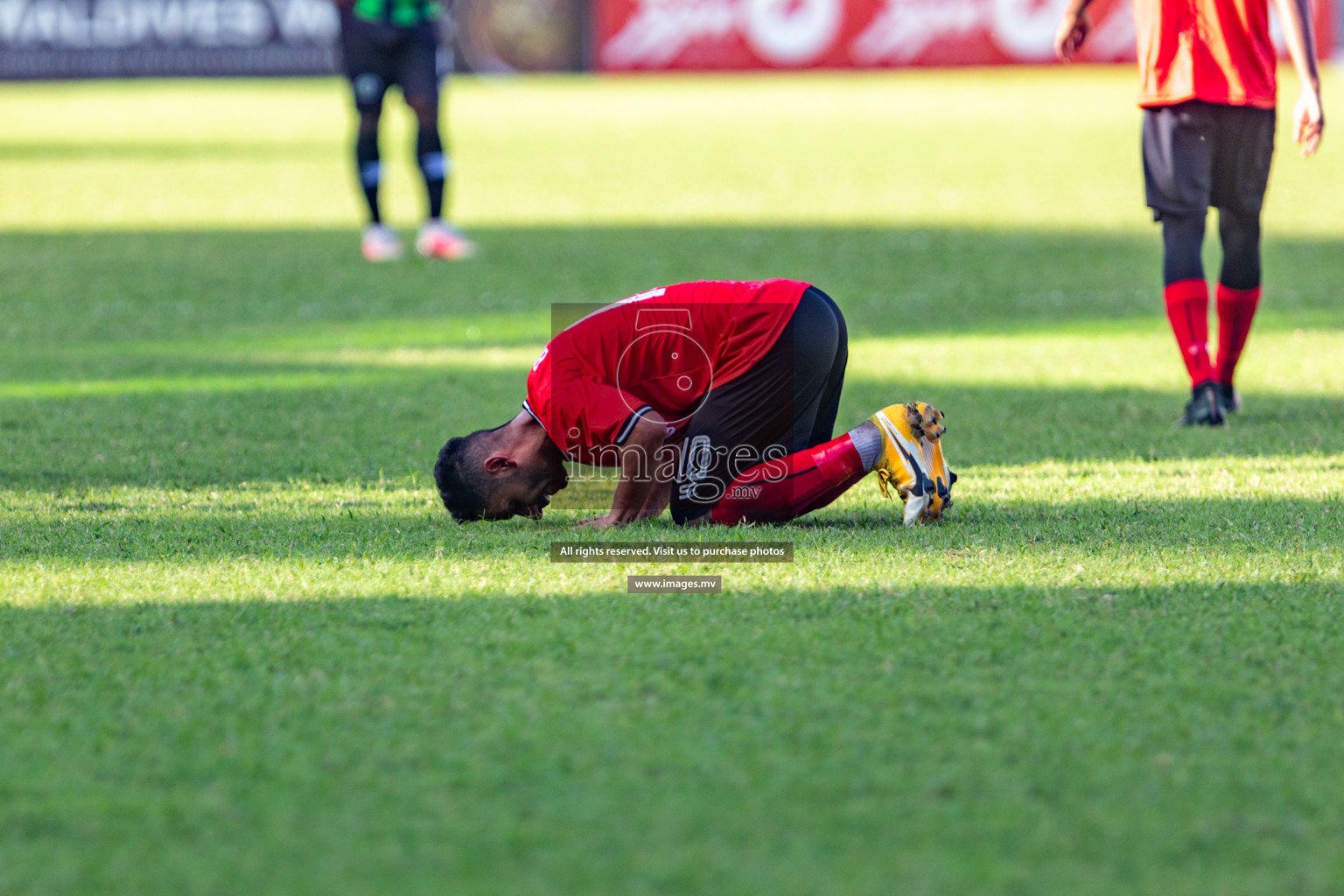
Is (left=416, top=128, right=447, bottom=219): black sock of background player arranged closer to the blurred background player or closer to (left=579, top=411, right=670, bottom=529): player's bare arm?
the blurred background player

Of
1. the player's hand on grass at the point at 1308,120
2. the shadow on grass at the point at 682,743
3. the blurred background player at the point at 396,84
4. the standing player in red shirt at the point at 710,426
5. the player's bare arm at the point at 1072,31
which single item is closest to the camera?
the shadow on grass at the point at 682,743

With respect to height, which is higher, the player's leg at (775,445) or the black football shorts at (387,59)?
the black football shorts at (387,59)

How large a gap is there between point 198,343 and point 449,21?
708 inches

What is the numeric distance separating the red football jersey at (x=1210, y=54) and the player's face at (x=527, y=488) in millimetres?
2285

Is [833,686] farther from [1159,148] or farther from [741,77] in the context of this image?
[741,77]

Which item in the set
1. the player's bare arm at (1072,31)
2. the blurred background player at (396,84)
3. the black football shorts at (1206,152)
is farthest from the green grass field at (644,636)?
the blurred background player at (396,84)

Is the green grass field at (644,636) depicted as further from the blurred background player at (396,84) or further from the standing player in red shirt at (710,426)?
the blurred background player at (396,84)

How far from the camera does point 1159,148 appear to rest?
4.77 meters

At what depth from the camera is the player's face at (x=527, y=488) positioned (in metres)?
3.52

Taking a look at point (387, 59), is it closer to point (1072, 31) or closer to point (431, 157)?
point (431, 157)

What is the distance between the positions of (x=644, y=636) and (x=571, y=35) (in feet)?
73.5

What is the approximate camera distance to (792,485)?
11.4 ft

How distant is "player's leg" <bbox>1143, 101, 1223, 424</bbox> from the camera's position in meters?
4.72

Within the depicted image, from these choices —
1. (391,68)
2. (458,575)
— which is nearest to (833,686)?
(458,575)
